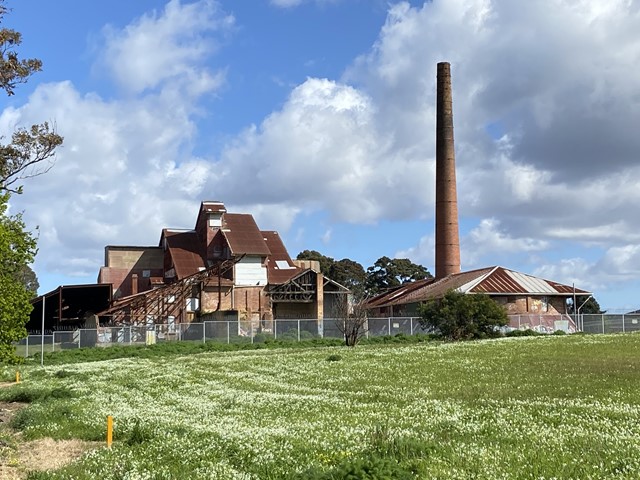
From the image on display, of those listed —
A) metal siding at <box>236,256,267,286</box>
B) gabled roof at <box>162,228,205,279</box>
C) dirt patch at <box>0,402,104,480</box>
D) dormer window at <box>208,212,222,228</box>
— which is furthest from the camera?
dormer window at <box>208,212,222,228</box>

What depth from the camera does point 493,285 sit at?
67938mm

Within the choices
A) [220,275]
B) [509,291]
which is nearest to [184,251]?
[220,275]

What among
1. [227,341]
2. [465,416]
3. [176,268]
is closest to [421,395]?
[465,416]

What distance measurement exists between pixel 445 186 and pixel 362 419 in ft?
202

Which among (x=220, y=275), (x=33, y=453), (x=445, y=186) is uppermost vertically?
(x=445, y=186)

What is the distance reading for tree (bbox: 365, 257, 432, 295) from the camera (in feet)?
415

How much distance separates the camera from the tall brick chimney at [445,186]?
7456 centimetres

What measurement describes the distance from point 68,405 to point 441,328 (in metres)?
33.3

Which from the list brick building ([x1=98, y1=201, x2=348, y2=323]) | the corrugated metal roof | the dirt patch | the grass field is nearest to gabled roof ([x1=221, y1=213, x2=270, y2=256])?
brick building ([x1=98, y1=201, x2=348, y2=323])

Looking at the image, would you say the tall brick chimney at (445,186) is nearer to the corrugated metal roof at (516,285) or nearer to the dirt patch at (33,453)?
the corrugated metal roof at (516,285)

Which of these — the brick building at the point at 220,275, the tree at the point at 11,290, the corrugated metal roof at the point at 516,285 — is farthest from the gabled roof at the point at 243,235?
the tree at the point at 11,290

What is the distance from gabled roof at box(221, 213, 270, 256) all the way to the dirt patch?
63.0m

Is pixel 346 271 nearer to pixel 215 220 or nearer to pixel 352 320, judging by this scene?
pixel 215 220

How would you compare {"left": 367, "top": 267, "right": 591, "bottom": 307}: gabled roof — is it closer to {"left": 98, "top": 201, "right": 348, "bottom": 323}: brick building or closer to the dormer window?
{"left": 98, "top": 201, "right": 348, "bottom": 323}: brick building
